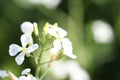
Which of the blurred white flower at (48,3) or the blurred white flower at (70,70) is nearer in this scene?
the blurred white flower at (70,70)

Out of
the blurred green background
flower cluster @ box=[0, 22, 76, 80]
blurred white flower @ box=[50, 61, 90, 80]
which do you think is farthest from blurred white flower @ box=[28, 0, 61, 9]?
flower cluster @ box=[0, 22, 76, 80]

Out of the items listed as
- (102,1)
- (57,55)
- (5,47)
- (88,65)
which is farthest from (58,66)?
(57,55)

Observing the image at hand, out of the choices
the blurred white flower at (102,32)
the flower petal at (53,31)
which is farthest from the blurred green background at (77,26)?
the flower petal at (53,31)

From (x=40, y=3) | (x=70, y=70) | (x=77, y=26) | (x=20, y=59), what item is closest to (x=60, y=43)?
(x=20, y=59)

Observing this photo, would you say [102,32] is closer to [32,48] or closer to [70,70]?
[70,70]

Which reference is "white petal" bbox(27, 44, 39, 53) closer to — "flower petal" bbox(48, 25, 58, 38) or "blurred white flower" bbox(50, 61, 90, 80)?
"flower petal" bbox(48, 25, 58, 38)

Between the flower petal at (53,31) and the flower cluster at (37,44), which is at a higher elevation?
the flower petal at (53,31)

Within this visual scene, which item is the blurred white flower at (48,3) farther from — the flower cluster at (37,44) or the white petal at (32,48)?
the white petal at (32,48)

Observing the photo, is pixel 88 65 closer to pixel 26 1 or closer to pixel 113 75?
pixel 113 75
